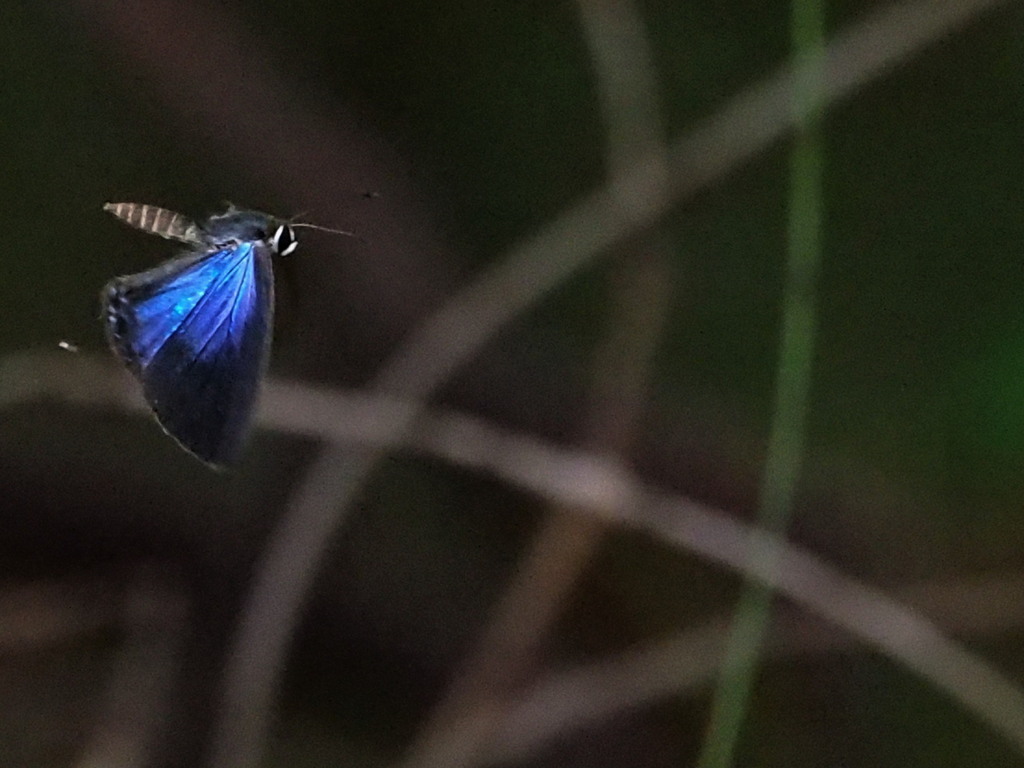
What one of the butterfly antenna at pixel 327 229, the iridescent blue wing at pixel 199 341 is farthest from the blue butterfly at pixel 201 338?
the butterfly antenna at pixel 327 229

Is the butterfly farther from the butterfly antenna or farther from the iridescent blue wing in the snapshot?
the butterfly antenna

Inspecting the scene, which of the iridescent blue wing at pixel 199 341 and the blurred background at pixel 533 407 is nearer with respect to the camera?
the iridescent blue wing at pixel 199 341

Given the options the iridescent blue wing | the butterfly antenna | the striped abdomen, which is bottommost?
the iridescent blue wing

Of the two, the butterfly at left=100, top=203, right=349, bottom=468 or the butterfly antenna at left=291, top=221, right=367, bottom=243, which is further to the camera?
the butterfly antenna at left=291, top=221, right=367, bottom=243

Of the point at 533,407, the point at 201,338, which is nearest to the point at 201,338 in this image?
the point at 201,338

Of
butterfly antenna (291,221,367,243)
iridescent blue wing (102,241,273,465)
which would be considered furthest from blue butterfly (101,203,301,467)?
butterfly antenna (291,221,367,243)

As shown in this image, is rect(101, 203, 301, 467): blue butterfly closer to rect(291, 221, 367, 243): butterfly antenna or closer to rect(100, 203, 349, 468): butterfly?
rect(100, 203, 349, 468): butterfly

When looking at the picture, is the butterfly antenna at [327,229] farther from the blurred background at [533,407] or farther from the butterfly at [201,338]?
the butterfly at [201,338]

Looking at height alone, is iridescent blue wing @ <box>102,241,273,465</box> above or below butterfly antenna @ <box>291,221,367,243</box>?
below
